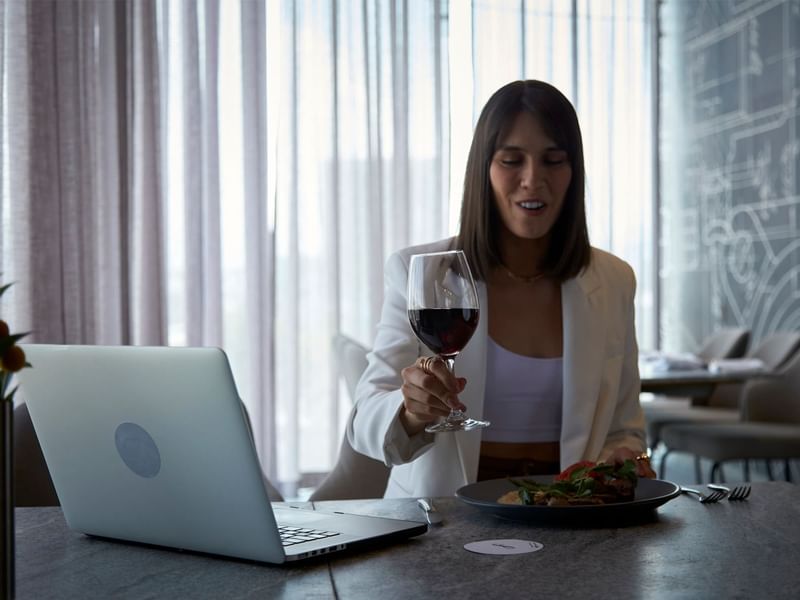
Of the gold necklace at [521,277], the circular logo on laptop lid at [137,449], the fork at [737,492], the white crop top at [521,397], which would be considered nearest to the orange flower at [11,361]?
the circular logo on laptop lid at [137,449]

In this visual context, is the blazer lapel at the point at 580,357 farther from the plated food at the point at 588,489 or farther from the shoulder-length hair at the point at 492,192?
the plated food at the point at 588,489

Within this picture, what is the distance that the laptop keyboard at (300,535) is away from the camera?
1075mm

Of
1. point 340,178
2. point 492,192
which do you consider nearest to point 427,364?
point 492,192

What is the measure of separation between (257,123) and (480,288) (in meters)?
2.95

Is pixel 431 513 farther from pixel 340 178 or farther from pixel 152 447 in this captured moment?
pixel 340 178

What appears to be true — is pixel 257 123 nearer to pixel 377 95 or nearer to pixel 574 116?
pixel 377 95

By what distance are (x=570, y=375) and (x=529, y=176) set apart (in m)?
0.40

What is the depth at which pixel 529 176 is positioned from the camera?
6.24 feet

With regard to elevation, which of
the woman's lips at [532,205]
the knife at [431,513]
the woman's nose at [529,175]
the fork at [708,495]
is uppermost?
the woman's nose at [529,175]

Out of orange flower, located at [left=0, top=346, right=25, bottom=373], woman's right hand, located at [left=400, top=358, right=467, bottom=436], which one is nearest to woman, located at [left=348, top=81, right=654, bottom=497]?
woman's right hand, located at [left=400, top=358, right=467, bottom=436]

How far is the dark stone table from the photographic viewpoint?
91cm

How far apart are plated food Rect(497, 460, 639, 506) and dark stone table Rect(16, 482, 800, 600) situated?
38 mm

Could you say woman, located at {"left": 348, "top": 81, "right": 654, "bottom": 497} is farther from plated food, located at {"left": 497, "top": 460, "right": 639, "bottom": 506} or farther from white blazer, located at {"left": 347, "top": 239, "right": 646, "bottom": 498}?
plated food, located at {"left": 497, "top": 460, "right": 639, "bottom": 506}

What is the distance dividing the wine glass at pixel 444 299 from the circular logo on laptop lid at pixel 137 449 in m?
0.34
